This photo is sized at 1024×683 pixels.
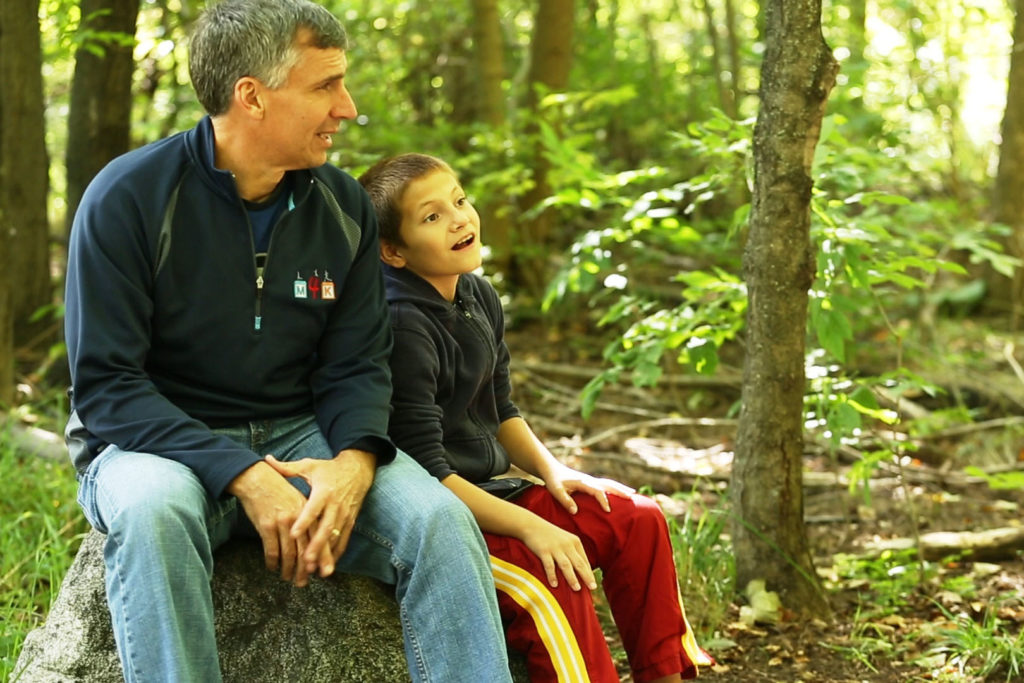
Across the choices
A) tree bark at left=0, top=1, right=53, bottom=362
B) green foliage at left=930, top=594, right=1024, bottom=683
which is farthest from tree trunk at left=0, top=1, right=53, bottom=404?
green foliage at left=930, top=594, right=1024, bottom=683

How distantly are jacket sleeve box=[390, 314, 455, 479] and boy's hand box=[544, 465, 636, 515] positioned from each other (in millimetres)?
304

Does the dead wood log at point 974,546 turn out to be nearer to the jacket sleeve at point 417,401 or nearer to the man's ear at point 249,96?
the jacket sleeve at point 417,401

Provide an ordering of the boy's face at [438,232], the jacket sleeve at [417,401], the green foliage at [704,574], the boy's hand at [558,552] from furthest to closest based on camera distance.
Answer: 1. the green foliage at [704,574]
2. the boy's face at [438,232]
3. the jacket sleeve at [417,401]
4. the boy's hand at [558,552]

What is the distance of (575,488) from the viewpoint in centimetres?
295

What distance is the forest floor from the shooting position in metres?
3.48

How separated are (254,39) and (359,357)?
0.79 meters

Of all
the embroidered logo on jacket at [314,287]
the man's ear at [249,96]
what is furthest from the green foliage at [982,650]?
the man's ear at [249,96]

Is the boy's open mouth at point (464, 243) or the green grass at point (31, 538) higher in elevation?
the boy's open mouth at point (464, 243)

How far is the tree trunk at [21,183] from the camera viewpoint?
5148 millimetres

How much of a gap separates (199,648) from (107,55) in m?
4.32

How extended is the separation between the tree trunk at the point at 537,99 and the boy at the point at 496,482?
16.1 feet

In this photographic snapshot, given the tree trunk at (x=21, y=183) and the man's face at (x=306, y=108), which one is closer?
the man's face at (x=306, y=108)

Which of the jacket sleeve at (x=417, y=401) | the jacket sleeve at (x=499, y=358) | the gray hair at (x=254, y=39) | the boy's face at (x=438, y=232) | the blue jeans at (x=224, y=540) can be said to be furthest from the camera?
the jacket sleeve at (x=499, y=358)

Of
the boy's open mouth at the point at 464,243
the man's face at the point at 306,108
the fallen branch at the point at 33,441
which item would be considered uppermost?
the man's face at the point at 306,108
